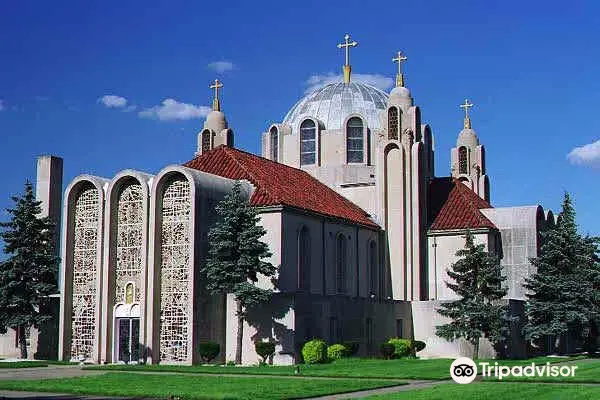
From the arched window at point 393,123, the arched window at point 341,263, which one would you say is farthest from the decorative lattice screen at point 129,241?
the arched window at point 393,123

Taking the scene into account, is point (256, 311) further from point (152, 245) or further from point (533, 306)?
point (533, 306)

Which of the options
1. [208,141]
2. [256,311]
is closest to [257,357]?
[256,311]

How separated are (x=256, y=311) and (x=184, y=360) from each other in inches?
156

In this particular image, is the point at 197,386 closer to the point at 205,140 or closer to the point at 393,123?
the point at 393,123

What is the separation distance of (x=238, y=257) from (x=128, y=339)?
7.00 meters

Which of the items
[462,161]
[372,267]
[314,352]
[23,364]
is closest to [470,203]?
[372,267]

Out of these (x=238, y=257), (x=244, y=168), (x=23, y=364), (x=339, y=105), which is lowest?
(x=23, y=364)

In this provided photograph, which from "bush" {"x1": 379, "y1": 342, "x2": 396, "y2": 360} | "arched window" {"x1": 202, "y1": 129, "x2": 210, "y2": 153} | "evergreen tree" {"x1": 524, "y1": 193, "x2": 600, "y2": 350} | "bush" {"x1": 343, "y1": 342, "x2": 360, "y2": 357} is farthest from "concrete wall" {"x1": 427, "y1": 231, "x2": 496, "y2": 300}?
"arched window" {"x1": 202, "y1": 129, "x2": 210, "y2": 153}

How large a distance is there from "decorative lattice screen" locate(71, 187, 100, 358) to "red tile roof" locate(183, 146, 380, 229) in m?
6.48

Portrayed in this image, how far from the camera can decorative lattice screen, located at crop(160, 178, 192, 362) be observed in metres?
42.9

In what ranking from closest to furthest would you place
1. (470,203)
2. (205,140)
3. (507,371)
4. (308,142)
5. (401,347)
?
(507,371) → (401,347) → (470,203) → (308,142) → (205,140)

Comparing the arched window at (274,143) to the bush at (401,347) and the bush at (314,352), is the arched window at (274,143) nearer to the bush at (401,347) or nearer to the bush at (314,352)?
the bush at (401,347)

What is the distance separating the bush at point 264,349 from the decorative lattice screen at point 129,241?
21.6 ft

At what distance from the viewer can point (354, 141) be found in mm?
59562
